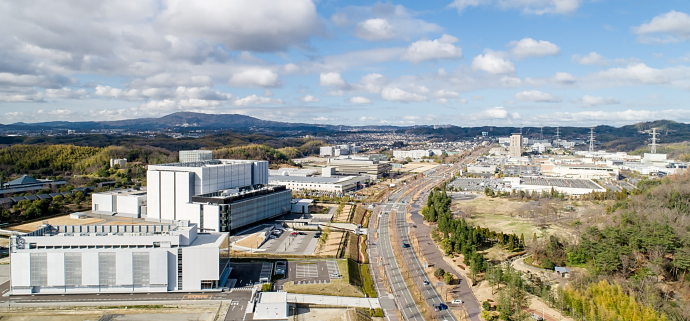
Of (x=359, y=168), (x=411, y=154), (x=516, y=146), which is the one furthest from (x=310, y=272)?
(x=516, y=146)

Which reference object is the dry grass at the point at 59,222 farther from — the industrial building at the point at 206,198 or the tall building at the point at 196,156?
the tall building at the point at 196,156

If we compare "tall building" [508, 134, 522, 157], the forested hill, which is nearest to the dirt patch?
"tall building" [508, 134, 522, 157]

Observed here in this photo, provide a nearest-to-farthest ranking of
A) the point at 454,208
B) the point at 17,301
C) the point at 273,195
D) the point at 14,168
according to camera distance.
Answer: the point at 17,301, the point at 273,195, the point at 454,208, the point at 14,168

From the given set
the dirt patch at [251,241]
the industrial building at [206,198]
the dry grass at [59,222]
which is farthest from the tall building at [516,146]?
the dry grass at [59,222]

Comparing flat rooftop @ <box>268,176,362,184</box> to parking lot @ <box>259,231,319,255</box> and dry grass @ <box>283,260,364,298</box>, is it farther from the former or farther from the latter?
dry grass @ <box>283,260,364,298</box>

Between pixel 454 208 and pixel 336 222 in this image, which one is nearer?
pixel 336 222

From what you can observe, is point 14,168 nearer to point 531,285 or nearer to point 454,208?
point 454,208

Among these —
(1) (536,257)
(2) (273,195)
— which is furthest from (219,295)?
(1) (536,257)

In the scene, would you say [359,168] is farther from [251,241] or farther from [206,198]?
[251,241]
